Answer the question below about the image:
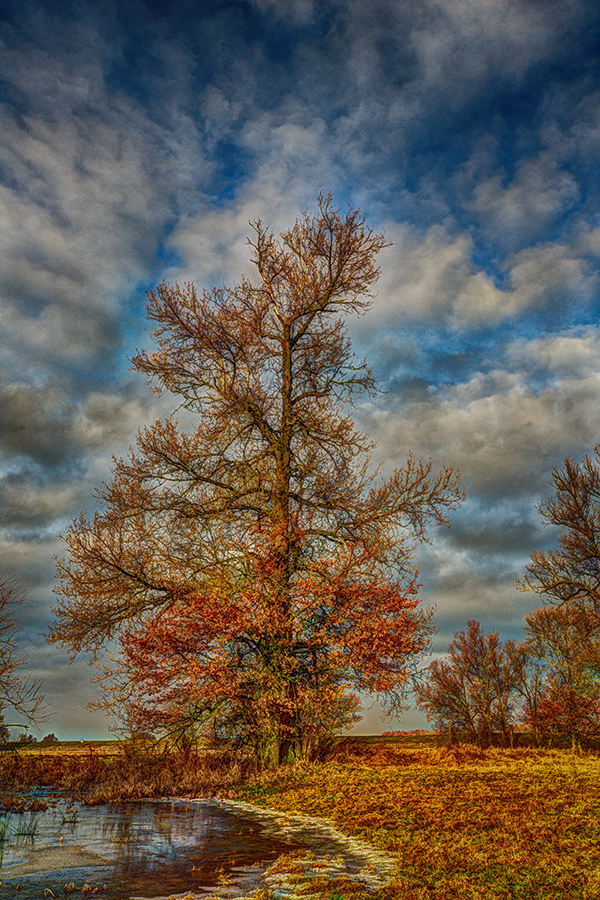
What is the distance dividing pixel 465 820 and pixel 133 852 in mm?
3738

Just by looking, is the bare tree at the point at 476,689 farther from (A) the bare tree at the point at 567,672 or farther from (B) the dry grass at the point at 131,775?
(B) the dry grass at the point at 131,775

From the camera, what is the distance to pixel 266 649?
13.1 metres

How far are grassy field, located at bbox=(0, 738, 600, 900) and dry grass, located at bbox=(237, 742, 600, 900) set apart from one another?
0.6 inches

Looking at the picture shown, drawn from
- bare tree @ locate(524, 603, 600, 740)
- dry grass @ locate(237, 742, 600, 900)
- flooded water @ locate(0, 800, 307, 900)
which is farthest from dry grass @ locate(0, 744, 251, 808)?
bare tree @ locate(524, 603, 600, 740)

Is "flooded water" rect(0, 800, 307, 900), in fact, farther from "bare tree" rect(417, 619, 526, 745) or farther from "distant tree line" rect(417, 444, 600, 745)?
"bare tree" rect(417, 619, 526, 745)

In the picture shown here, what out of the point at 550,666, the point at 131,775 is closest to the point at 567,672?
the point at 550,666

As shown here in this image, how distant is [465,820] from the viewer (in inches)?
272

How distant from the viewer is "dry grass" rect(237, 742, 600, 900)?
15.4 ft

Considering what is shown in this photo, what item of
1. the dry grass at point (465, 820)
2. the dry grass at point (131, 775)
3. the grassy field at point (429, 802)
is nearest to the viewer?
the dry grass at point (465, 820)

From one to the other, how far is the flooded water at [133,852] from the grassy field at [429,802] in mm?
1056

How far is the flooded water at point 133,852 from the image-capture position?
474 cm

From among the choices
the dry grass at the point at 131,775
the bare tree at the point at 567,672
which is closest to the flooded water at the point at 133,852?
the dry grass at the point at 131,775

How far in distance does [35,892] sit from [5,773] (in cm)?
986

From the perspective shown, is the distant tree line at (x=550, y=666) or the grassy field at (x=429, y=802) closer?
the grassy field at (x=429, y=802)
